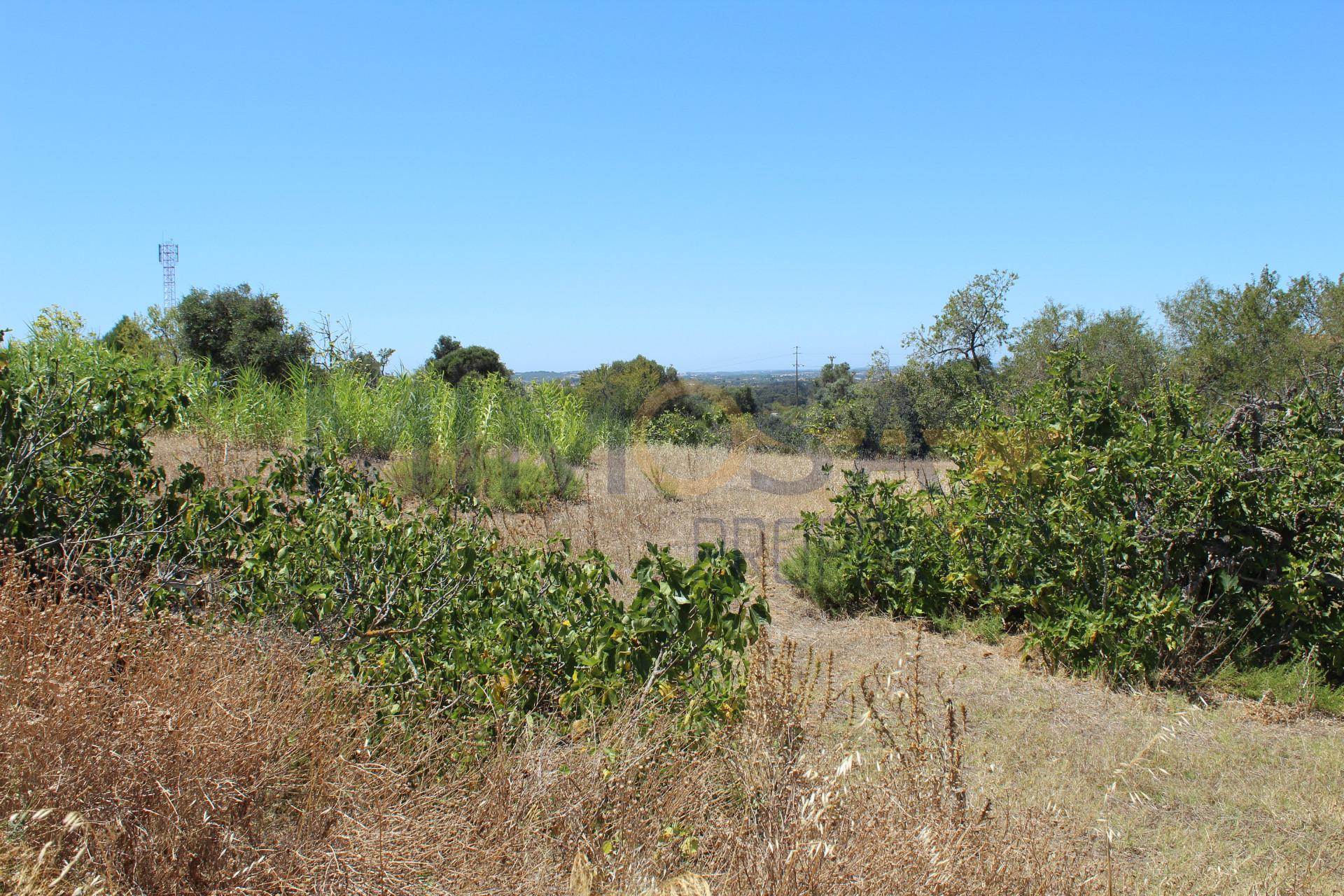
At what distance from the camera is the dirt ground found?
8.76 feet

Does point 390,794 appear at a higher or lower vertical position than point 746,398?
lower

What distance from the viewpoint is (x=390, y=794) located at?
2184 millimetres

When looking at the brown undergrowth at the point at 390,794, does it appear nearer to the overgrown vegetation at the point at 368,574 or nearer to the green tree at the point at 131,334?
the overgrown vegetation at the point at 368,574

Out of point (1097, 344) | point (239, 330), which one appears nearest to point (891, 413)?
point (1097, 344)

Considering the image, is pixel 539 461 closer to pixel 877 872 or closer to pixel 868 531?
pixel 868 531

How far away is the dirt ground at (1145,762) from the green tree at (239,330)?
16244 millimetres

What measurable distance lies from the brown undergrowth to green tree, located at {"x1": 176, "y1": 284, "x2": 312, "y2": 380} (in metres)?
17.7

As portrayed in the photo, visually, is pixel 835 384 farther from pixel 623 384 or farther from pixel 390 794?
pixel 390 794

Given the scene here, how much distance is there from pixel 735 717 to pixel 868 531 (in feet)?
10.6

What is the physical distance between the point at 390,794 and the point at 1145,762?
9.32ft

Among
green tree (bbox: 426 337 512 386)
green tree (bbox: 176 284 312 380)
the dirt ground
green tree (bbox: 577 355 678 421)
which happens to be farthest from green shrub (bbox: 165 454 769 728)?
green tree (bbox: 426 337 512 386)

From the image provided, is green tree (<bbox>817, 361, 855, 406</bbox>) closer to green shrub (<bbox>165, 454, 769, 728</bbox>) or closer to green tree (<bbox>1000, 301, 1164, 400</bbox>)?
green tree (<bbox>1000, 301, 1164, 400</bbox>)

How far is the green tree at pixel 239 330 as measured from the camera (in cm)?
1892

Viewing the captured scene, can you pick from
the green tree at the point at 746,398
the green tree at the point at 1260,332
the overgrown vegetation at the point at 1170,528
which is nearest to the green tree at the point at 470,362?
the green tree at the point at 746,398
